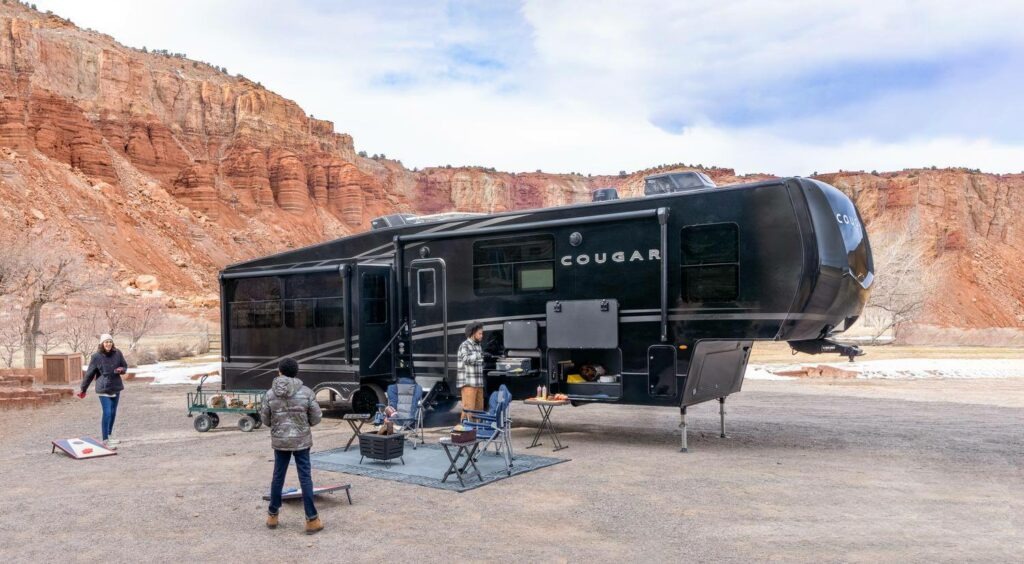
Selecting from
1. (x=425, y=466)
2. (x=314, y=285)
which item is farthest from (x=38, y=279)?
(x=425, y=466)

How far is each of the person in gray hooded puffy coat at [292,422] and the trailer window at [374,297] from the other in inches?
235

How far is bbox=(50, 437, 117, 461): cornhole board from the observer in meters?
10.3

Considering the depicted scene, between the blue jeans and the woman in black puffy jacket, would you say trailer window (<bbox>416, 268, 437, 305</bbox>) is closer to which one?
the woman in black puffy jacket

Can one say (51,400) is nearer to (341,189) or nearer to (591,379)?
(591,379)

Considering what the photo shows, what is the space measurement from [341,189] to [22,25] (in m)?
32.0

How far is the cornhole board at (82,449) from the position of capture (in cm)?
1030

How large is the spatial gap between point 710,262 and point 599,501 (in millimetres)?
3656

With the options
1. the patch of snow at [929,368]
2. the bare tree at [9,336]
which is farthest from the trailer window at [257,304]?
the bare tree at [9,336]

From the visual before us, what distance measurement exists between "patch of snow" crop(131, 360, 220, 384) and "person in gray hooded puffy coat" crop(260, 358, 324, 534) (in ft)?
48.4

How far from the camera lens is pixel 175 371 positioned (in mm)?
23422

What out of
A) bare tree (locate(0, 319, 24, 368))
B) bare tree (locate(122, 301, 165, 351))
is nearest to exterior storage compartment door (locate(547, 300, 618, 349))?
bare tree (locate(122, 301, 165, 351))

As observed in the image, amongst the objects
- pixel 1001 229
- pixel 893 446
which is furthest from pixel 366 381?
pixel 1001 229

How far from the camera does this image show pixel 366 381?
1285 centimetres

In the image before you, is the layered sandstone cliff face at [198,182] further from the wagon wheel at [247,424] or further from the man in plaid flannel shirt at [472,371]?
the man in plaid flannel shirt at [472,371]
